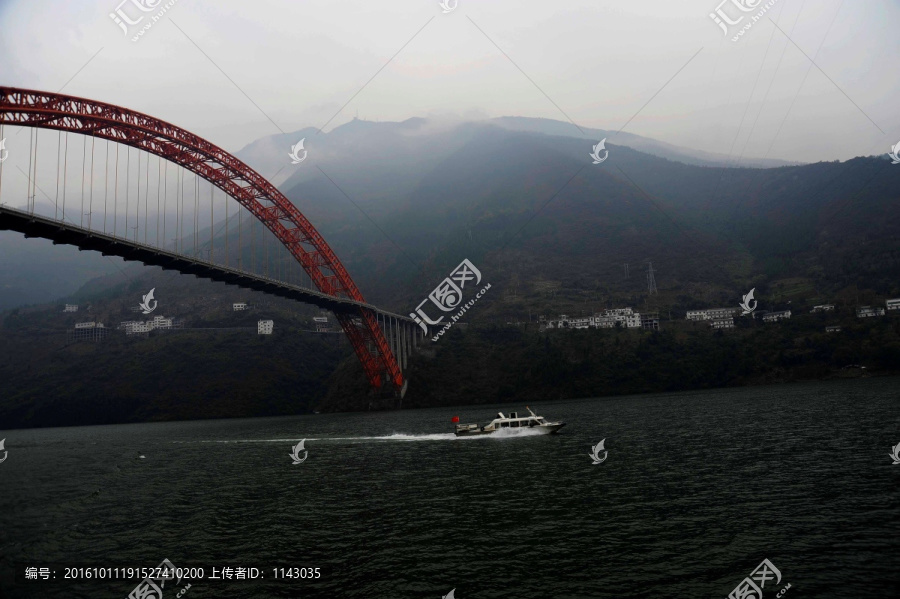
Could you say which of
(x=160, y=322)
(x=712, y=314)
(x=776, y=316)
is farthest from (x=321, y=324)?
(x=776, y=316)

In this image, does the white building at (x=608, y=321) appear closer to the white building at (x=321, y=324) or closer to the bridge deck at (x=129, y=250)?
the white building at (x=321, y=324)

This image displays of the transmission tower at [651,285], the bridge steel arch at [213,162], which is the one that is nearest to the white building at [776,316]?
the transmission tower at [651,285]

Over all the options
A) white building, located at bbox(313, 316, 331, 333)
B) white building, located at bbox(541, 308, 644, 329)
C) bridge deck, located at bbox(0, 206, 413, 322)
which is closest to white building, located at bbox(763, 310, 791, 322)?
white building, located at bbox(541, 308, 644, 329)

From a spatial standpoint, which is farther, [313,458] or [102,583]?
[313,458]

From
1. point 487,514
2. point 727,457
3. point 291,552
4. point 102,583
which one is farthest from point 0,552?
point 727,457

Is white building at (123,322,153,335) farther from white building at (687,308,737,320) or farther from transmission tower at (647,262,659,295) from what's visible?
white building at (687,308,737,320)

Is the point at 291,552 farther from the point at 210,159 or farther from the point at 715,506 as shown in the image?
the point at 210,159

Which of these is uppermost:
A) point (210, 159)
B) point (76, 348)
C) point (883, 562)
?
point (210, 159)
